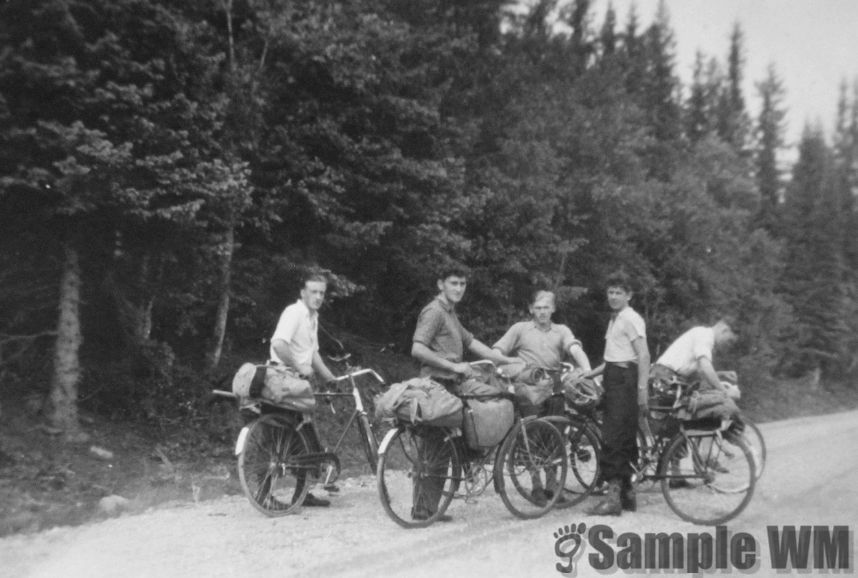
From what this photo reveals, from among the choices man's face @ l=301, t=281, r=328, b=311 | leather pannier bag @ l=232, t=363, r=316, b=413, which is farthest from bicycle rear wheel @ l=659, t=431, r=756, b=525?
man's face @ l=301, t=281, r=328, b=311

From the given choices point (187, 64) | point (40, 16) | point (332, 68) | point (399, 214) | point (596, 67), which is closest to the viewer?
point (40, 16)

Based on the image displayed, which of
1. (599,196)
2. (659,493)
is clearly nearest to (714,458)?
(659,493)

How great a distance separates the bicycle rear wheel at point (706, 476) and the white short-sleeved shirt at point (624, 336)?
2.52 feet

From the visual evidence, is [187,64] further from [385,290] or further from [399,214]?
[385,290]

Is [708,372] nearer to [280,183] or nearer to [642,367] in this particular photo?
[642,367]

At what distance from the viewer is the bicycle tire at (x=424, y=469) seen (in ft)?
19.0

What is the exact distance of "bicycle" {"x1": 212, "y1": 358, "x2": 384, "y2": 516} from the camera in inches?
235

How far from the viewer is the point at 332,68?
10.5 metres

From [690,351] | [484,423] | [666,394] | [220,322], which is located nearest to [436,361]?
[484,423]

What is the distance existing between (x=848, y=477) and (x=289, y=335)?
253 inches

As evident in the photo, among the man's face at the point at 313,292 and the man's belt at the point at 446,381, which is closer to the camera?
the man's belt at the point at 446,381

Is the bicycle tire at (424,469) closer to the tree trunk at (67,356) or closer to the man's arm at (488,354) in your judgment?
the man's arm at (488,354)

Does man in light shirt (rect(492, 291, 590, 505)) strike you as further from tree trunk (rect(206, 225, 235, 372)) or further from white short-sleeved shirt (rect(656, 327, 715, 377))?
tree trunk (rect(206, 225, 235, 372))

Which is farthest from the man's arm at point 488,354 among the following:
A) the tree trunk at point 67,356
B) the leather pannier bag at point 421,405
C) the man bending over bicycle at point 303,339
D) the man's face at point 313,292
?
the tree trunk at point 67,356
